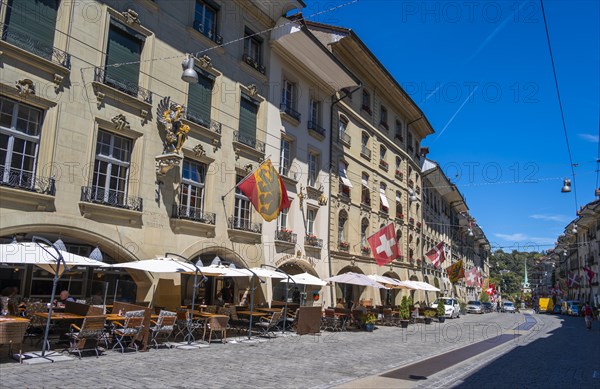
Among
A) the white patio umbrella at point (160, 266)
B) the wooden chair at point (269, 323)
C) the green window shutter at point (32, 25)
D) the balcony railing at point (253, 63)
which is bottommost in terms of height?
the wooden chair at point (269, 323)

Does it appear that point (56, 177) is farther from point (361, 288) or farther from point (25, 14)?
point (361, 288)

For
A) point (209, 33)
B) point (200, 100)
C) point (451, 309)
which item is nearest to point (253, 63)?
point (209, 33)

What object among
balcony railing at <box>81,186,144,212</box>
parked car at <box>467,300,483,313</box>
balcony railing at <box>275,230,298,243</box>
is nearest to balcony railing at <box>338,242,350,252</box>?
balcony railing at <box>275,230,298,243</box>

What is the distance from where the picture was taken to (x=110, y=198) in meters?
15.6

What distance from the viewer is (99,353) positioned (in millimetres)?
12070

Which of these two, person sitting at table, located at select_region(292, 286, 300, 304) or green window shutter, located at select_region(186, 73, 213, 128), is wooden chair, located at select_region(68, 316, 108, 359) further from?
person sitting at table, located at select_region(292, 286, 300, 304)

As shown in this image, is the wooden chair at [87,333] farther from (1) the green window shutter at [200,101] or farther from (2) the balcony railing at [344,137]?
(2) the balcony railing at [344,137]

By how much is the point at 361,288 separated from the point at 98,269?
20.6 metres

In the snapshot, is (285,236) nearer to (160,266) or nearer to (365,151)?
(160,266)

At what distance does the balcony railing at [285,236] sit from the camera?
23406mm

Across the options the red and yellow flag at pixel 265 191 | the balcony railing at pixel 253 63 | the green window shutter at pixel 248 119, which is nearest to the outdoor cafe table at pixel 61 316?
the red and yellow flag at pixel 265 191

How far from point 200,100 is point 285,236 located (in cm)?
801

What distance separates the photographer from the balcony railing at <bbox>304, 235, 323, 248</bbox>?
25836 mm

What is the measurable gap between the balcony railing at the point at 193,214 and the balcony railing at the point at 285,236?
458 centimetres
